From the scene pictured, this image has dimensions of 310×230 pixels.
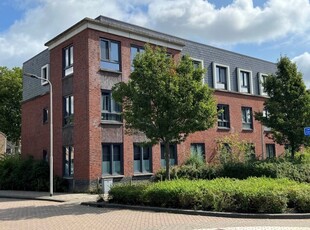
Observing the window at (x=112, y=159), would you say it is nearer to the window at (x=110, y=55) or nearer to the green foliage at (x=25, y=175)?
the green foliage at (x=25, y=175)

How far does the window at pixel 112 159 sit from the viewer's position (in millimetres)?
22422

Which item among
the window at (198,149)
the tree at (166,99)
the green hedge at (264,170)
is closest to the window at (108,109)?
the tree at (166,99)

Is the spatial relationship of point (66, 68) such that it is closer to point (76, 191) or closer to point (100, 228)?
point (76, 191)

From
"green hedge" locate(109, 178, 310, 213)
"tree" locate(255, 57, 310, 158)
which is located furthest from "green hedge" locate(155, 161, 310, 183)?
"green hedge" locate(109, 178, 310, 213)

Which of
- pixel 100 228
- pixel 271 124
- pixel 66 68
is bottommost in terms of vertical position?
pixel 100 228

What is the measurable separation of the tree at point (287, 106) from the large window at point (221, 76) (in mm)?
7972

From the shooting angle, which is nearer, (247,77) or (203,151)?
(203,151)

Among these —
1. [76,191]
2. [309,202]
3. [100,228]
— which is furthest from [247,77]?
[100,228]

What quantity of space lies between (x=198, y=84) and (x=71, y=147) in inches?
396

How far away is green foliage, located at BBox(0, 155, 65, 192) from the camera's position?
23.9m

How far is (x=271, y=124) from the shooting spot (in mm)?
22203

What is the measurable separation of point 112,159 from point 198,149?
313 inches

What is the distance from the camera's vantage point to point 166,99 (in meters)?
16.1

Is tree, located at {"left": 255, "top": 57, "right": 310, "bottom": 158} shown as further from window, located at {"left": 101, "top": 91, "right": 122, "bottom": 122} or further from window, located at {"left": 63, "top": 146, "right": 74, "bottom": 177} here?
window, located at {"left": 63, "top": 146, "right": 74, "bottom": 177}
